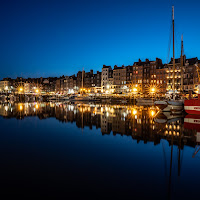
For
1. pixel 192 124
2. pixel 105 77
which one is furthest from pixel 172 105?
pixel 105 77

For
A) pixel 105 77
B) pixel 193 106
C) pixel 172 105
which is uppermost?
pixel 105 77

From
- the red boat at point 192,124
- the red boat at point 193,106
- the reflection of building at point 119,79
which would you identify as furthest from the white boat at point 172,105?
the reflection of building at point 119,79

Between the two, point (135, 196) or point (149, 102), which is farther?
point (149, 102)

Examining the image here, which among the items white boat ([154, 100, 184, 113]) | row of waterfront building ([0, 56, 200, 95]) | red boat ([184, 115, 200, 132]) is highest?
row of waterfront building ([0, 56, 200, 95])

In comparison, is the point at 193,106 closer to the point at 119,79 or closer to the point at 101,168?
the point at 101,168

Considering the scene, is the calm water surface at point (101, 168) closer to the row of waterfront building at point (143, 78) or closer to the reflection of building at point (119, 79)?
the row of waterfront building at point (143, 78)

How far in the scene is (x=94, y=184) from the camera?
5.72 meters

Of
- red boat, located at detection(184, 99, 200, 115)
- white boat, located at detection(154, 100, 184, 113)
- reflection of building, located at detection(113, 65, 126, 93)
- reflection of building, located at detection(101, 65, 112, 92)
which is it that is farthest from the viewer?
reflection of building, located at detection(101, 65, 112, 92)

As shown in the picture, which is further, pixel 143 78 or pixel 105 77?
pixel 105 77

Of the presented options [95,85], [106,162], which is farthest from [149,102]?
[95,85]

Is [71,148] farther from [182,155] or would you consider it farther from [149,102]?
[149,102]

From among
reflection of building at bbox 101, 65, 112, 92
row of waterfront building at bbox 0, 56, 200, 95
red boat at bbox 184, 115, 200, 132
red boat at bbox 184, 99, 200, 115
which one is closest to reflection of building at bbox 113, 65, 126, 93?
row of waterfront building at bbox 0, 56, 200, 95

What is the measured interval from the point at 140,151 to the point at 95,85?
112511 mm

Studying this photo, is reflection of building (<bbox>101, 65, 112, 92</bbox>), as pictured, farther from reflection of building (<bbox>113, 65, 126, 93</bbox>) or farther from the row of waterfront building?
reflection of building (<bbox>113, 65, 126, 93</bbox>)
